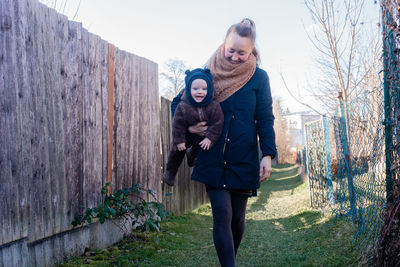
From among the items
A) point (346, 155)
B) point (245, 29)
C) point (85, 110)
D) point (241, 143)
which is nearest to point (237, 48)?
point (245, 29)

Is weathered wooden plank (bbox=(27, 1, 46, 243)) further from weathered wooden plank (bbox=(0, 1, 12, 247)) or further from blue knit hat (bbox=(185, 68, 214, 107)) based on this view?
blue knit hat (bbox=(185, 68, 214, 107))

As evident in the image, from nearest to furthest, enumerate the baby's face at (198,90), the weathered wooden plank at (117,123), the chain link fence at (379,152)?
the chain link fence at (379,152), the baby's face at (198,90), the weathered wooden plank at (117,123)

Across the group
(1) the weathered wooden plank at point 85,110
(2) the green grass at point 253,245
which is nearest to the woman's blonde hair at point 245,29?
(1) the weathered wooden plank at point 85,110

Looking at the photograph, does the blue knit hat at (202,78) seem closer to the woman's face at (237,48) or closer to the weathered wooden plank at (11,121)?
the woman's face at (237,48)

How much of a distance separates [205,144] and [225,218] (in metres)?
0.51

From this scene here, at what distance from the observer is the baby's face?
8.30 feet

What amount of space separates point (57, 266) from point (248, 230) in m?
3.04

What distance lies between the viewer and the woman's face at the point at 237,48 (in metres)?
2.56

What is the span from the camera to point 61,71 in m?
3.31

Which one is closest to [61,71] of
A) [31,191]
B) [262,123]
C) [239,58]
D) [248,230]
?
[31,191]

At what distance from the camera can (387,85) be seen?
2438 mm

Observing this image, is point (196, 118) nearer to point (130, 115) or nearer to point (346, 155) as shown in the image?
point (130, 115)

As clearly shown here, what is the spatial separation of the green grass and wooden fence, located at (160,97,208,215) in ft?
0.88

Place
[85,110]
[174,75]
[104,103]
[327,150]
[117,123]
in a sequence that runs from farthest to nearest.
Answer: [174,75] < [327,150] < [117,123] < [104,103] < [85,110]
